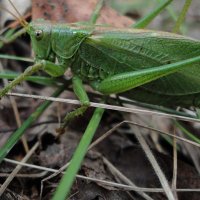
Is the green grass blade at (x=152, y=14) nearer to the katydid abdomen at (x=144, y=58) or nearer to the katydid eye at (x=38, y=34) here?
the katydid abdomen at (x=144, y=58)

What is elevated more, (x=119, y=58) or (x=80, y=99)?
(x=119, y=58)

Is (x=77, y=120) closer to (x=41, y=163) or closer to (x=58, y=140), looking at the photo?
(x=58, y=140)

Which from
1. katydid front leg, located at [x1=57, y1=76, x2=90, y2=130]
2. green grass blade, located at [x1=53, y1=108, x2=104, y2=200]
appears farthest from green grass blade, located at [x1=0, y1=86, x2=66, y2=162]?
green grass blade, located at [x1=53, y1=108, x2=104, y2=200]

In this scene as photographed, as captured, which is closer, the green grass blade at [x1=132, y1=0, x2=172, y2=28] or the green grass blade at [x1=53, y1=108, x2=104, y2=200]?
the green grass blade at [x1=53, y1=108, x2=104, y2=200]

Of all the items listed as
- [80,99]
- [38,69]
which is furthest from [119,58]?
[38,69]

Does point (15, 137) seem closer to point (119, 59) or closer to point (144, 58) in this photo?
point (119, 59)

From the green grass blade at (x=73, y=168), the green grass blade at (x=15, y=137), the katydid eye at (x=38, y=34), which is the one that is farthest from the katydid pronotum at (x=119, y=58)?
the green grass blade at (x=73, y=168)

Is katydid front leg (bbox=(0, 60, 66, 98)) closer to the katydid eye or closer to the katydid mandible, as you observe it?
the katydid mandible

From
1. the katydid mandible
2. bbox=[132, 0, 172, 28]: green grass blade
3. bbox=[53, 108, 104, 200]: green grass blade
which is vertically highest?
bbox=[132, 0, 172, 28]: green grass blade
